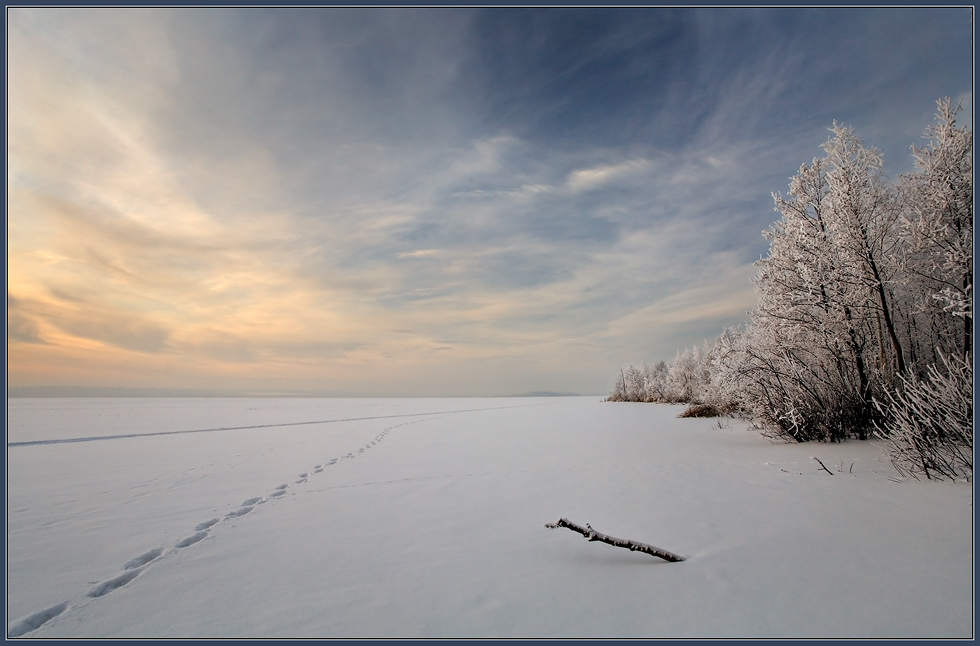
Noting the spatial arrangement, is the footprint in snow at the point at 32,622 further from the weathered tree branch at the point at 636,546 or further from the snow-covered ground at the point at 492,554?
the weathered tree branch at the point at 636,546

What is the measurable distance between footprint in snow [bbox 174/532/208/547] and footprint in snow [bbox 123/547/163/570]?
0.18 metres

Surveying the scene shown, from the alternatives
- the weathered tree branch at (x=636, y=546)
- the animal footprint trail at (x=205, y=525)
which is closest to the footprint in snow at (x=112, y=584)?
the animal footprint trail at (x=205, y=525)

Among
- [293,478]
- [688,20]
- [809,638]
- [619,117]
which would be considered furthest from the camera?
[293,478]

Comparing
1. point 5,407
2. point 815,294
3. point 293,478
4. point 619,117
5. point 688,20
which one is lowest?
point 293,478

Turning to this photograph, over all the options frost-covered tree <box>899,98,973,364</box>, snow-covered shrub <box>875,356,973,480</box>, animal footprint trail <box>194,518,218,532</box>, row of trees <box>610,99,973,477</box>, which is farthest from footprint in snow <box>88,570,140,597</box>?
frost-covered tree <box>899,98,973,364</box>

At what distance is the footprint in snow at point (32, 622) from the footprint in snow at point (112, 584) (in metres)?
0.25

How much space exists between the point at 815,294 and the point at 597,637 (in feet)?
42.9

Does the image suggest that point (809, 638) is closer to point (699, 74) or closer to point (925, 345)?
point (699, 74)

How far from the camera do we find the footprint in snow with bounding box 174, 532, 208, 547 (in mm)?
4340

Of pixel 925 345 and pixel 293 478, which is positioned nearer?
pixel 293 478

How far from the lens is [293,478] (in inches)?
302

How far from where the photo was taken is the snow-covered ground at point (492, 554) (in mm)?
2740

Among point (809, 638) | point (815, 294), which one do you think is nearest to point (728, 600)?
point (809, 638)

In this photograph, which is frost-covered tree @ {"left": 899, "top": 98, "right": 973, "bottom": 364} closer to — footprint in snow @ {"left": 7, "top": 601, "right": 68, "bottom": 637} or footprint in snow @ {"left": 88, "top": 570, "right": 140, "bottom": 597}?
footprint in snow @ {"left": 88, "top": 570, "right": 140, "bottom": 597}
